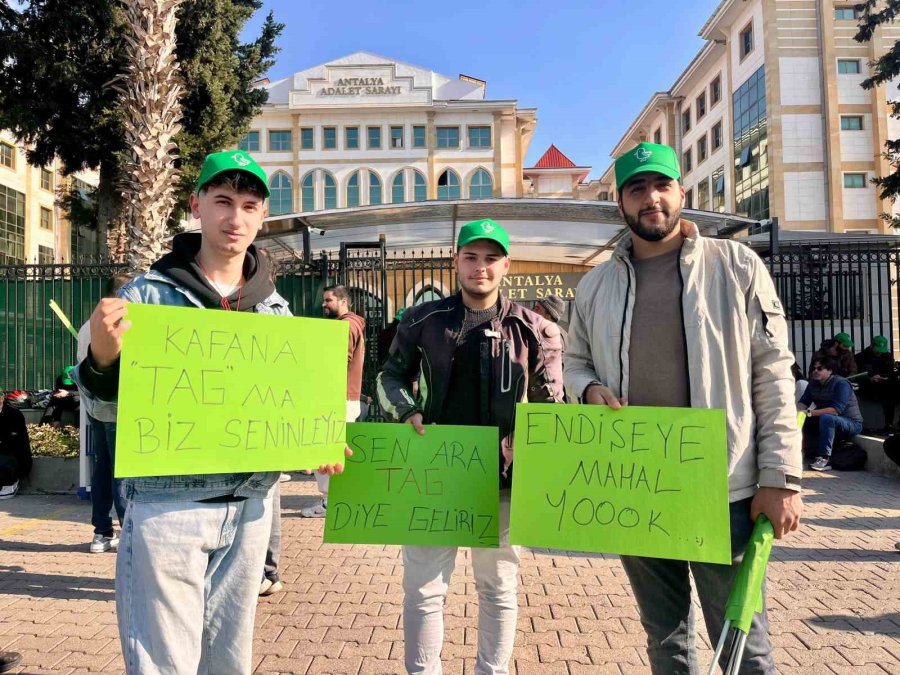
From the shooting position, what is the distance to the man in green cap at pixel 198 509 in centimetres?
192

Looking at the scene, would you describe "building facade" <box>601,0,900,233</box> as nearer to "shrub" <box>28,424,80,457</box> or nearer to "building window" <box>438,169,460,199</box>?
"building window" <box>438,169,460,199</box>

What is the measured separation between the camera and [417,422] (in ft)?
8.95

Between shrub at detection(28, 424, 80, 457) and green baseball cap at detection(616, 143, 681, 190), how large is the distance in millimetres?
7944

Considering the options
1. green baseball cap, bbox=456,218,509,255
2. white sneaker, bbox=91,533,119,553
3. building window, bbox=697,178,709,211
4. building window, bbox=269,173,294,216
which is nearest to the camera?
green baseball cap, bbox=456,218,509,255

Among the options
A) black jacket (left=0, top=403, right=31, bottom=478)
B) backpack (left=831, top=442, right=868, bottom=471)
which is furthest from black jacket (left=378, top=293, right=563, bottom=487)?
backpack (left=831, top=442, right=868, bottom=471)

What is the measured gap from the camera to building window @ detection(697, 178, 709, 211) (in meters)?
45.1

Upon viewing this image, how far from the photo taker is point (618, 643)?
11.9 feet

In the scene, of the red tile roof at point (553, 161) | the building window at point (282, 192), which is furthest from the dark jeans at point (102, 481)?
the red tile roof at point (553, 161)

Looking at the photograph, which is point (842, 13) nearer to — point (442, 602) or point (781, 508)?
point (781, 508)

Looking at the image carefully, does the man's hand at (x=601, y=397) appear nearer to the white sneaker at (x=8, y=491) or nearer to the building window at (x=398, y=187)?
the white sneaker at (x=8, y=491)

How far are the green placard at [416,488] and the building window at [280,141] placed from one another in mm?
47728

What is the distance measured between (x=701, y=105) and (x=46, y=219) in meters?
42.3

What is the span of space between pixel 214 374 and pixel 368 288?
30.1 ft

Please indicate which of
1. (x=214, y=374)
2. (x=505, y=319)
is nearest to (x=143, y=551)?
(x=214, y=374)
